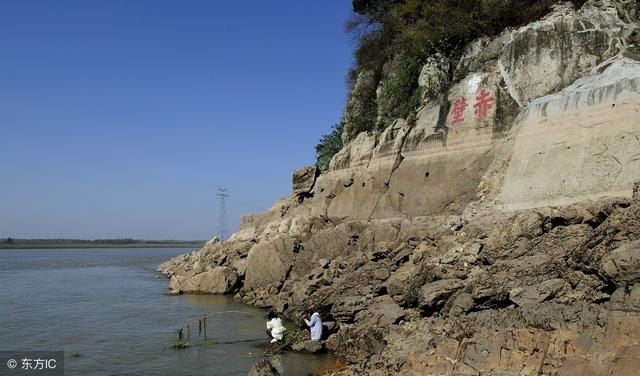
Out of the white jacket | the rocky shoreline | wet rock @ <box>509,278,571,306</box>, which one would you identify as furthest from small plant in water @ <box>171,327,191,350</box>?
wet rock @ <box>509,278,571,306</box>

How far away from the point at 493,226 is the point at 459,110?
20.0 ft

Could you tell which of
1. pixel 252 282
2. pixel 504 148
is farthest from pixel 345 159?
pixel 504 148

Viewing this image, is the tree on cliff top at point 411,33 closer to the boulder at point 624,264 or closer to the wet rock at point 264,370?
the boulder at point 624,264

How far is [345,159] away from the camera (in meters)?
27.5

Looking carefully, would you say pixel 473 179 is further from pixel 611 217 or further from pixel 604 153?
pixel 611 217

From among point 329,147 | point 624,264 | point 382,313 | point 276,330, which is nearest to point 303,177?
point 329,147

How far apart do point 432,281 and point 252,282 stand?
13924mm

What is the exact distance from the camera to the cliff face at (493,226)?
9734mm

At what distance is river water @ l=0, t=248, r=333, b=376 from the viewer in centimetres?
1491

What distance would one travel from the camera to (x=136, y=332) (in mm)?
20109

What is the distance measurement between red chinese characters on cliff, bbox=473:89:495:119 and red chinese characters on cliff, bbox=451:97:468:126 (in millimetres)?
535

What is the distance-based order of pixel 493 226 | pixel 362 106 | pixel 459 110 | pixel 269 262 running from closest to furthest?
1. pixel 493 226
2. pixel 459 110
3. pixel 269 262
4. pixel 362 106

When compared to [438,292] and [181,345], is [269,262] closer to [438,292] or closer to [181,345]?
[181,345]

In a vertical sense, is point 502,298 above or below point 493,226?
below
